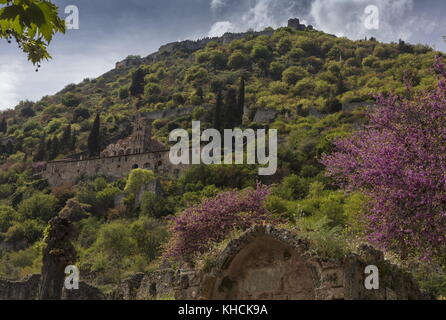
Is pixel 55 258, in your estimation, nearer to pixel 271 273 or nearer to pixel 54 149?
pixel 271 273

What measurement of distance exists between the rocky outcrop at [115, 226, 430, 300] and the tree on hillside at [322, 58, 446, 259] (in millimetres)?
4525

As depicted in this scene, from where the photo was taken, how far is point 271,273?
1352 cm

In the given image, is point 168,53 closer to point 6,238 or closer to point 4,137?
point 4,137

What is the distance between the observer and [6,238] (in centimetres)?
6438

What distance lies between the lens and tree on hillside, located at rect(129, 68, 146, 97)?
511ft

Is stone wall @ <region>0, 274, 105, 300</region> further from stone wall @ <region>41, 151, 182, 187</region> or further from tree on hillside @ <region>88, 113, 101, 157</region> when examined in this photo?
tree on hillside @ <region>88, 113, 101, 157</region>

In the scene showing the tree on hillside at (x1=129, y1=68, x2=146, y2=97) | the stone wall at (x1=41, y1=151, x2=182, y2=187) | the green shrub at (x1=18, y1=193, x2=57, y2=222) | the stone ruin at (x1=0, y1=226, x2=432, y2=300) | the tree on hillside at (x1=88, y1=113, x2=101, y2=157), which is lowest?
the stone ruin at (x1=0, y1=226, x2=432, y2=300)

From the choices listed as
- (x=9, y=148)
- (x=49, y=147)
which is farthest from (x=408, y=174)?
(x=9, y=148)

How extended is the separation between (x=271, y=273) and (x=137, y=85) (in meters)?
148

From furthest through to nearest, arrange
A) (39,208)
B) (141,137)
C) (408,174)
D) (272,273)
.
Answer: (141,137) < (39,208) < (408,174) < (272,273)

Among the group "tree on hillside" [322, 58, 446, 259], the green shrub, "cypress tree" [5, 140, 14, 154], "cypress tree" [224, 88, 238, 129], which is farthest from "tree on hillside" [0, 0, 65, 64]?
"cypress tree" [5, 140, 14, 154]

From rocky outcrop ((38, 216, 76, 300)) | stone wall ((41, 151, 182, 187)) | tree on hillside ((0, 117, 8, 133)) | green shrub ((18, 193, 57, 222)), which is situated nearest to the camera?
rocky outcrop ((38, 216, 76, 300))

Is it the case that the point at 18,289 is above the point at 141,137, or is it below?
below

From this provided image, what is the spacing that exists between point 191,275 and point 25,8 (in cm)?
881
